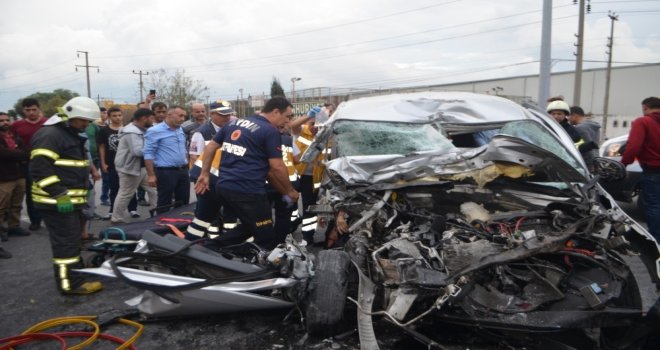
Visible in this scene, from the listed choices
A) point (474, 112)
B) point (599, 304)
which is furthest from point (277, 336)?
point (474, 112)

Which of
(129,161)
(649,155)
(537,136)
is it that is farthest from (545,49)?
(129,161)

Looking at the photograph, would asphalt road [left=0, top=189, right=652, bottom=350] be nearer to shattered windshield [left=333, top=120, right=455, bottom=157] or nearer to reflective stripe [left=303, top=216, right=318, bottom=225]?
shattered windshield [left=333, top=120, right=455, bottom=157]

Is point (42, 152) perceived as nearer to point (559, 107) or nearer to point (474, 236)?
point (474, 236)

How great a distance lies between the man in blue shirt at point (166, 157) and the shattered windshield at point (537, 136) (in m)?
3.77

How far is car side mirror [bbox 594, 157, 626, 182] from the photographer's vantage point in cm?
330

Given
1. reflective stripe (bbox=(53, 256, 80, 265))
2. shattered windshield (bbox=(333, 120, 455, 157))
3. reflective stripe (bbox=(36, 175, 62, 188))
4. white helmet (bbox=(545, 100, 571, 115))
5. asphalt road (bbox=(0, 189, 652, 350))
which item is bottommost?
asphalt road (bbox=(0, 189, 652, 350))

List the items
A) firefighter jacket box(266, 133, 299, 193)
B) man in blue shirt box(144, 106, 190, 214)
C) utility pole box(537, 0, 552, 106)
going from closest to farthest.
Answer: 1. firefighter jacket box(266, 133, 299, 193)
2. man in blue shirt box(144, 106, 190, 214)
3. utility pole box(537, 0, 552, 106)

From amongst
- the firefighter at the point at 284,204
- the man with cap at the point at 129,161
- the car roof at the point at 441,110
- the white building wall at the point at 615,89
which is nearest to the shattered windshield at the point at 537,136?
the car roof at the point at 441,110

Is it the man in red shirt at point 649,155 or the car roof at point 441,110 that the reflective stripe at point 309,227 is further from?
the man in red shirt at point 649,155

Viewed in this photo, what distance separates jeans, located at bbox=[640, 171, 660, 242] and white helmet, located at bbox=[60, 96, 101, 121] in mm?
4902

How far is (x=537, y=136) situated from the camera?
134 inches

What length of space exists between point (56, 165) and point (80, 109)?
1.56 feet

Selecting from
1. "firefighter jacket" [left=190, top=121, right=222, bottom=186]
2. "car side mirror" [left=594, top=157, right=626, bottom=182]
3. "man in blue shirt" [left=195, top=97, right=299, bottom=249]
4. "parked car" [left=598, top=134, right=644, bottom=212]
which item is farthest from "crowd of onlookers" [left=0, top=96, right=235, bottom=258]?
"parked car" [left=598, top=134, right=644, bottom=212]

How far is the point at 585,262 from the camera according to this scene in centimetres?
260
